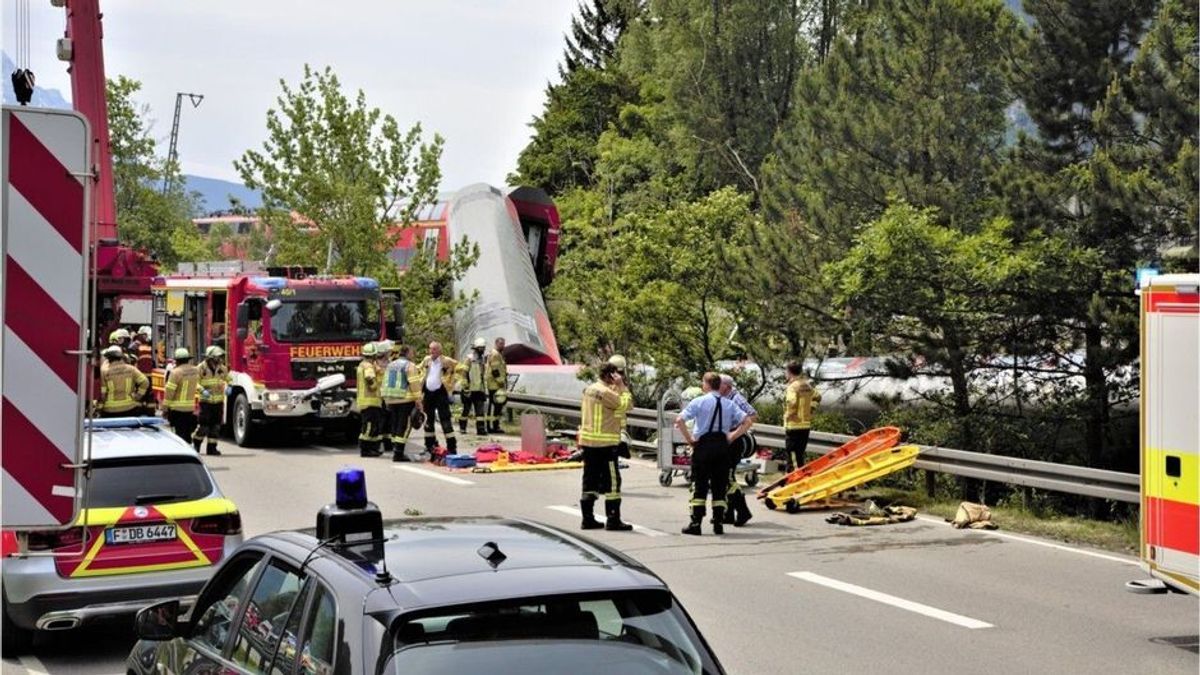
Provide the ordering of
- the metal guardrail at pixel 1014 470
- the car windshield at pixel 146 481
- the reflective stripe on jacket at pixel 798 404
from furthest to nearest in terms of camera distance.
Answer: the reflective stripe on jacket at pixel 798 404 < the metal guardrail at pixel 1014 470 < the car windshield at pixel 146 481

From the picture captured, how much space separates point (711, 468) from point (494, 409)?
487 inches

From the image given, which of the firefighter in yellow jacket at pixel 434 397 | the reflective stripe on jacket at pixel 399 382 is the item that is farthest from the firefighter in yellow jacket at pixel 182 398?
the firefighter in yellow jacket at pixel 434 397

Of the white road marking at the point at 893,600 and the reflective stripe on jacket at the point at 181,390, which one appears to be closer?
the white road marking at the point at 893,600

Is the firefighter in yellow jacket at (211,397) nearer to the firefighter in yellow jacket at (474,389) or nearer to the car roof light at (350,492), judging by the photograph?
the firefighter in yellow jacket at (474,389)

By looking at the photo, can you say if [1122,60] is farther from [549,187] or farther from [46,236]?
[549,187]

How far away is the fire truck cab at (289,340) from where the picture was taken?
2311 cm

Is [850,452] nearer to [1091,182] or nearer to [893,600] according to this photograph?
[1091,182]

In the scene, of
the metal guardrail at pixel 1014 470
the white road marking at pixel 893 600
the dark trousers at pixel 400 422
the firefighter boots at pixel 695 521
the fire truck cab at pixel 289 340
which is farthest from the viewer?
the fire truck cab at pixel 289 340

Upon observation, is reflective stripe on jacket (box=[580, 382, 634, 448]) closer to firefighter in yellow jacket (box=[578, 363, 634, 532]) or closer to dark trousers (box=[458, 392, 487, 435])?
firefighter in yellow jacket (box=[578, 363, 634, 532])

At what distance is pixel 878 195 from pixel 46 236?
20736 mm

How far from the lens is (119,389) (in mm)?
18562

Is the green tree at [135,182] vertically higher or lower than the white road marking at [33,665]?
higher

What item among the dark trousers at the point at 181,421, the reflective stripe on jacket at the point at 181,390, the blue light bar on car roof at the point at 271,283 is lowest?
the dark trousers at the point at 181,421

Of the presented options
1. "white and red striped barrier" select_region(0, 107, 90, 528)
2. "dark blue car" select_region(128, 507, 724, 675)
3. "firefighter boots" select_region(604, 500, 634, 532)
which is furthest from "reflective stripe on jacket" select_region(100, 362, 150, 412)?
"white and red striped barrier" select_region(0, 107, 90, 528)
